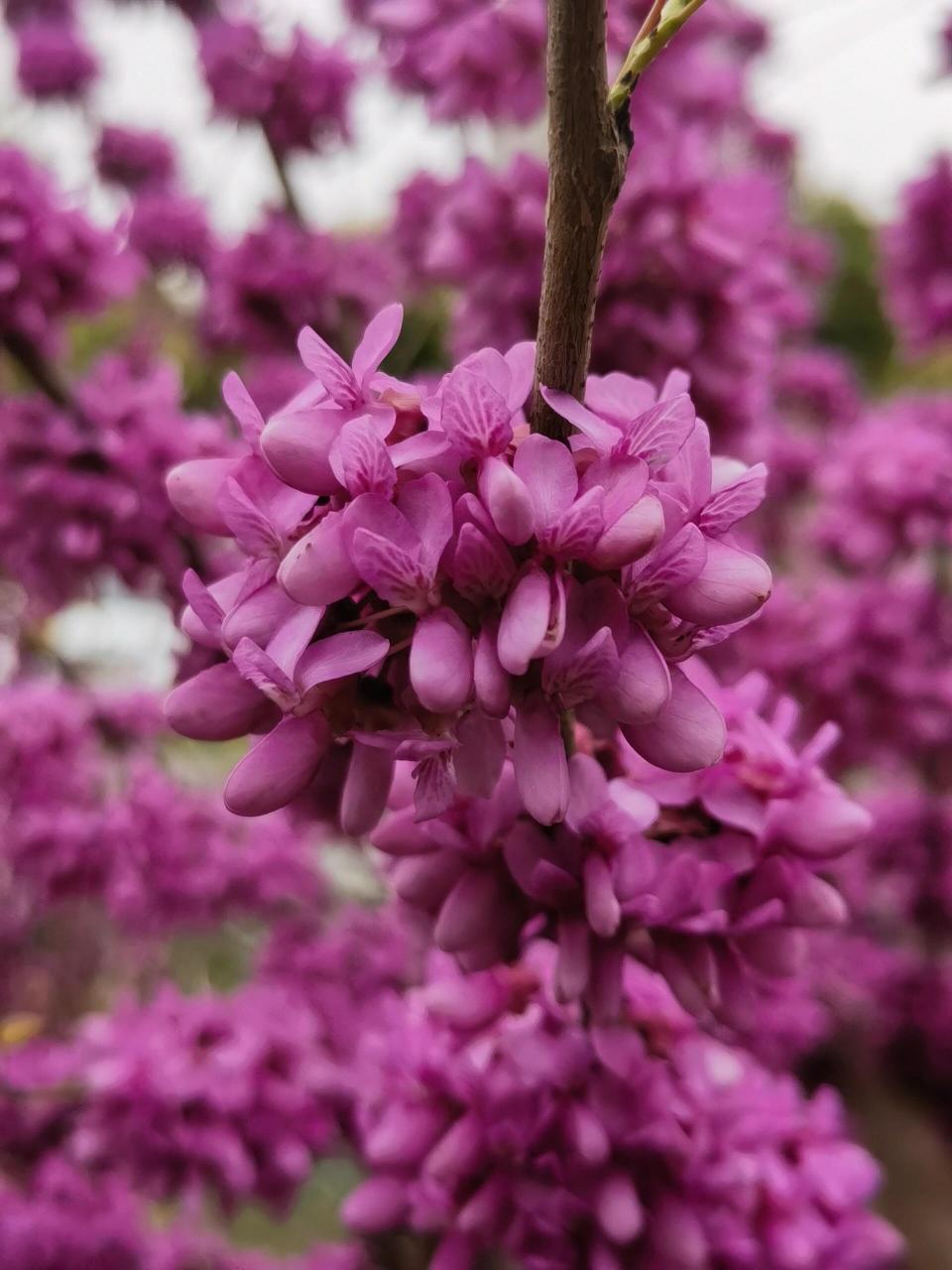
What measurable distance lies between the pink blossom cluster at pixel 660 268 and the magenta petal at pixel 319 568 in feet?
1.31

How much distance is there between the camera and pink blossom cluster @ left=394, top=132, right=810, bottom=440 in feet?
2.20

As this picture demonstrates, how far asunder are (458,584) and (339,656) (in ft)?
0.14

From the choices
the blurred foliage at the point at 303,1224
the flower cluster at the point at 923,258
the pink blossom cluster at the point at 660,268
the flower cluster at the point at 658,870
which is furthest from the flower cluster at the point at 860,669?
the blurred foliage at the point at 303,1224

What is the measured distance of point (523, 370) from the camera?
1.13 ft

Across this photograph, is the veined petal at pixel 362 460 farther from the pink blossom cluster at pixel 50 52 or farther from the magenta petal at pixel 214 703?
the pink blossom cluster at pixel 50 52

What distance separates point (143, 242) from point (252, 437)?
935 mm

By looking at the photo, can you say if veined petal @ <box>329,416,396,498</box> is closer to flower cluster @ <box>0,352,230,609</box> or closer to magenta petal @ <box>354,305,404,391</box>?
magenta petal @ <box>354,305,404,391</box>

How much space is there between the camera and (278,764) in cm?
35

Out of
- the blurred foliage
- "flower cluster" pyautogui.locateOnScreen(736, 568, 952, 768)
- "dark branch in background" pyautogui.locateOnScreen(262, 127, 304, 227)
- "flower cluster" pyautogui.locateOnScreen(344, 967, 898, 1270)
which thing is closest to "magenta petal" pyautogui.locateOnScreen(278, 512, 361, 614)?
"flower cluster" pyautogui.locateOnScreen(344, 967, 898, 1270)

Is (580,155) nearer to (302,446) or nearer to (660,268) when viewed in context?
(302,446)

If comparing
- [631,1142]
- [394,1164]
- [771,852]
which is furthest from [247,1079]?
[771,852]

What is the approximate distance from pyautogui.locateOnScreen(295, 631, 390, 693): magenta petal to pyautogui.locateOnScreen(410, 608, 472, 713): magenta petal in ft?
0.04

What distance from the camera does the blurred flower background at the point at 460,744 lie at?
1.18 ft

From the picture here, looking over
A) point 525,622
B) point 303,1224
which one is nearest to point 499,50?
point 525,622
